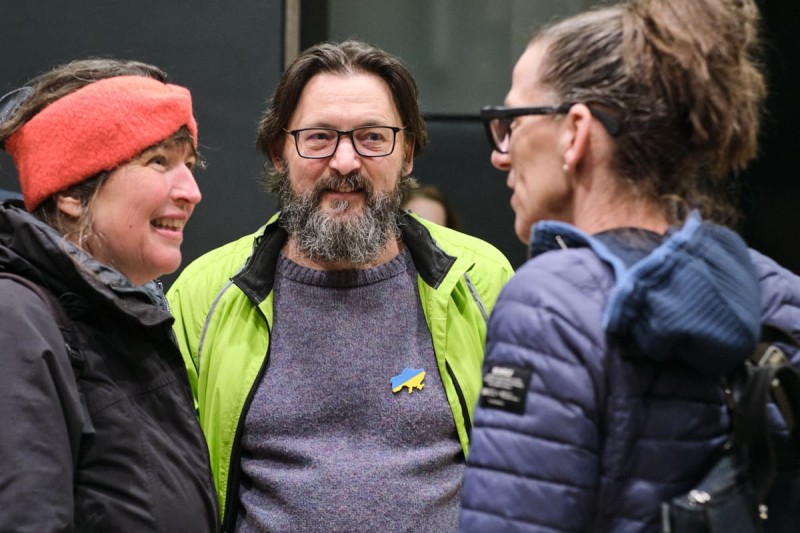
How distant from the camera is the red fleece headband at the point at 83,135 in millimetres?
1729

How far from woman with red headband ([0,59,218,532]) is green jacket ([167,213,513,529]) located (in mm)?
424

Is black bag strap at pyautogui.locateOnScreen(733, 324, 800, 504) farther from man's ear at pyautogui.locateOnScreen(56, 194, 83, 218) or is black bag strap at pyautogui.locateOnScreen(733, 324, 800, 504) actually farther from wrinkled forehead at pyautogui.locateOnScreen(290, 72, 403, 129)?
wrinkled forehead at pyautogui.locateOnScreen(290, 72, 403, 129)

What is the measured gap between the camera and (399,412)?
7.23 ft

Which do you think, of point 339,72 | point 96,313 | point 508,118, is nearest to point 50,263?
point 96,313

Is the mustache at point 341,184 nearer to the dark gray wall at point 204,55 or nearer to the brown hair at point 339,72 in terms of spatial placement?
the brown hair at point 339,72

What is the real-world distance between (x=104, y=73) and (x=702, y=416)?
1.22m

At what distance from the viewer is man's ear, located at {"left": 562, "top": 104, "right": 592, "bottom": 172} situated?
1.28m

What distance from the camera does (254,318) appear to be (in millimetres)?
2309

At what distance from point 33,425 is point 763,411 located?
97cm

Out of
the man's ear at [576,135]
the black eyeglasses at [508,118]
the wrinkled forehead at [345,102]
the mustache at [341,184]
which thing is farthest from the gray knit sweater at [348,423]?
the man's ear at [576,135]

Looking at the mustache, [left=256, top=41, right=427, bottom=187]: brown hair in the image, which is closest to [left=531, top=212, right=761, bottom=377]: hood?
the mustache

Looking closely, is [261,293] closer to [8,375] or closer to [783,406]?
[8,375]

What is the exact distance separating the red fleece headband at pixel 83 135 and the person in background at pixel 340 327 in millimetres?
616

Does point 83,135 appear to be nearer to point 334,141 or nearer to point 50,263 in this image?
point 50,263
